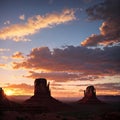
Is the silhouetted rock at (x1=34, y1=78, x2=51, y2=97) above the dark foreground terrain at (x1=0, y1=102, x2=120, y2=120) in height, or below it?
above

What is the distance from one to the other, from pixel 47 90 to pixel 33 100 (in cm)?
1673

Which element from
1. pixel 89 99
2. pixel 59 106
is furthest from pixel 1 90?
pixel 89 99

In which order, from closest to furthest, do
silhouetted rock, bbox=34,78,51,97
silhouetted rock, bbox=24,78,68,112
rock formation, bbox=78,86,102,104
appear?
silhouetted rock, bbox=24,78,68,112, silhouetted rock, bbox=34,78,51,97, rock formation, bbox=78,86,102,104

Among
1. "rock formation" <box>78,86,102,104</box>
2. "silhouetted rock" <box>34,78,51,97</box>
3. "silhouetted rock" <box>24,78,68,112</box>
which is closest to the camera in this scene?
"silhouetted rock" <box>24,78,68,112</box>

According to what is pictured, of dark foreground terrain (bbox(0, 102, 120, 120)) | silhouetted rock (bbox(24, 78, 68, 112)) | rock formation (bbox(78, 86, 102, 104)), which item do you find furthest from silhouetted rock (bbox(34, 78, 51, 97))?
rock formation (bbox(78, 86, 102, 104))

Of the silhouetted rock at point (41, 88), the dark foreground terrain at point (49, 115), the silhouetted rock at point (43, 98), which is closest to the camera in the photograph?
the dark foreground terrain at point (49, 115)

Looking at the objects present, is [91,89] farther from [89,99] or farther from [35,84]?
[35,84]

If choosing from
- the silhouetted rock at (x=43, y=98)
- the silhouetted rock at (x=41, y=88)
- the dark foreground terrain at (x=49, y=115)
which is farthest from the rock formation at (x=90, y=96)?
the dark foreground terrain at (x=49, y=115)

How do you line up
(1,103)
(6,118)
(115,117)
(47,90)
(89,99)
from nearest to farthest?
(6,118), (115,117), (1,103), (47,90), (89,99)

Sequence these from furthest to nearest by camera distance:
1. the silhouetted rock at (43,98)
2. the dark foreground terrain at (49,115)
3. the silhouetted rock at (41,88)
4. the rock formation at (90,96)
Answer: the rock formation at (90,96) < the silhouetted rock at (41,88) < the silhouetted rock at (43,98) < the dark foreground terrain at (49,115)

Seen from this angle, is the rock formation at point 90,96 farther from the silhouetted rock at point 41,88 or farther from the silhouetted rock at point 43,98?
the silhouetted rock at point 43,98

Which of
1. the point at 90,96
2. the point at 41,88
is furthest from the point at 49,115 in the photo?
the point at 90,96

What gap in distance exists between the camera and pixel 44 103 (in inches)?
4749

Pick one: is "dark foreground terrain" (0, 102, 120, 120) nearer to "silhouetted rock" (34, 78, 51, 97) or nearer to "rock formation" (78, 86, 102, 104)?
"silhouetted rock" (34, 78, 51, 97)
